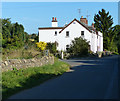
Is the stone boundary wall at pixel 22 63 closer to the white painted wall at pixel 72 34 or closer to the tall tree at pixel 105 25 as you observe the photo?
the white painted wall at pixel 72 34

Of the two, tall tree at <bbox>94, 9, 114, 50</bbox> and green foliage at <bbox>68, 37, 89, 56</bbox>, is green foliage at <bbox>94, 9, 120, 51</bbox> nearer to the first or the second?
tall tree at <bbox>94, 9, 114, 50</bbox>

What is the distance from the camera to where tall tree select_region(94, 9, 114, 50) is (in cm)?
7275

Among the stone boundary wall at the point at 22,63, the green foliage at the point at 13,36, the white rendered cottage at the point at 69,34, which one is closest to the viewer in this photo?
the stone boundary wall at the point at 22,63

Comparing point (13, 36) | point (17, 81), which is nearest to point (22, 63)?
point (17, 81)

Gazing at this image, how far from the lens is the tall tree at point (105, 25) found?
239 feet

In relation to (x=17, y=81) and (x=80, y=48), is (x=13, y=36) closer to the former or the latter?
(x=80, y=48)

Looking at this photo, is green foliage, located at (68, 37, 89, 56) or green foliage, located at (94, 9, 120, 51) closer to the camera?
green foliage, located at (68, 37, 89, 56)

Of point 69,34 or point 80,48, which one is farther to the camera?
point 69,34

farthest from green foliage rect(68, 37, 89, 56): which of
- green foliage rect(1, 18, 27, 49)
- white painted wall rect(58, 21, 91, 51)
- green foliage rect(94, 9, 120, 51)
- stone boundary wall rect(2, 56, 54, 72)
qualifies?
green foliage rect(94, 9, 120, 51)

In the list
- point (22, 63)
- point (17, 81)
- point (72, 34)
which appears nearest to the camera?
point (17, 81)

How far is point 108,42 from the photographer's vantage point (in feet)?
235

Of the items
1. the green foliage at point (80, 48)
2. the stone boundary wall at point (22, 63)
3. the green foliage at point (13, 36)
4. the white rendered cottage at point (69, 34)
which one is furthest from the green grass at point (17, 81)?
the white rendered cottage at point (69, 34)

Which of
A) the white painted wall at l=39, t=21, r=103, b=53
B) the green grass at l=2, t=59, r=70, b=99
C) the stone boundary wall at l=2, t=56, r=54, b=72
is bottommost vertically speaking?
the green grass at l=2, t=59, r=70, b=99

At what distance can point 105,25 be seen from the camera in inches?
2923
